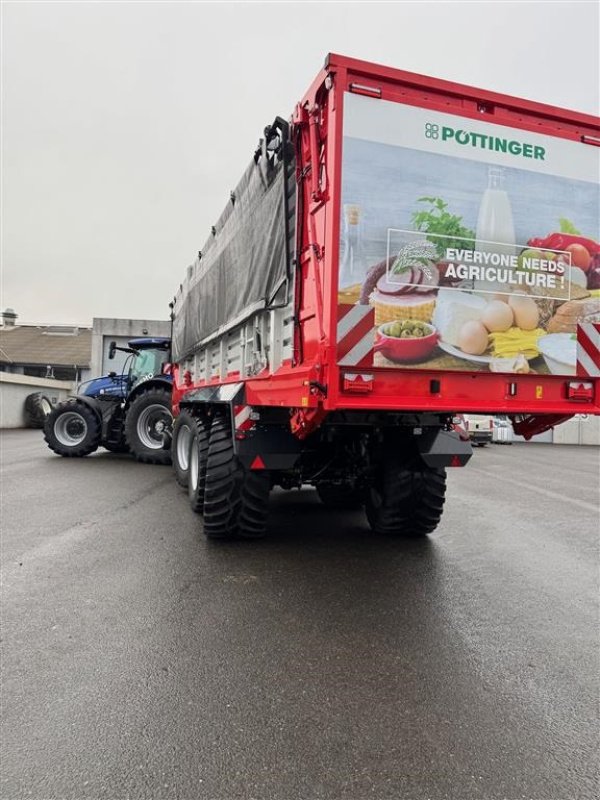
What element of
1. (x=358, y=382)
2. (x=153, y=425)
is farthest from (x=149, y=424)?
(x=358, y=382)

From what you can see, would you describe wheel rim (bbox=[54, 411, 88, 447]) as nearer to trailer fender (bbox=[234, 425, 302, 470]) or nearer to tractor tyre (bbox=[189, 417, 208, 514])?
tractor tyre (bbox=[189, 417, 208, 514])

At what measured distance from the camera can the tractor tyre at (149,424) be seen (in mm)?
11602

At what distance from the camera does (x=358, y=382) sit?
366 centimetres

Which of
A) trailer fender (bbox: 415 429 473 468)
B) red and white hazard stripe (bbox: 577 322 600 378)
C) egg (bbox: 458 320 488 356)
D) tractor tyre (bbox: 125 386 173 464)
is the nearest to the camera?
egg (bbox: 458 320 488 356)

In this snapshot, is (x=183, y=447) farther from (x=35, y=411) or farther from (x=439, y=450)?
(x=35, y=411)

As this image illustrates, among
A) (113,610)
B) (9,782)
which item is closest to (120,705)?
(9,782)

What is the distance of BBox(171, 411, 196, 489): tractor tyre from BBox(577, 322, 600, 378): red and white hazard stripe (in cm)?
486

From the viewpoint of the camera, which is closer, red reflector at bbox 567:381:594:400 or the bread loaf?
the bread loaf

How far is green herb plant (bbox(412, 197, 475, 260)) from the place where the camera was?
12.4 feet

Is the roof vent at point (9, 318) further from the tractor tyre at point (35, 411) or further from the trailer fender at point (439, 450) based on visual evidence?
the trailer fender at point (439, 450)

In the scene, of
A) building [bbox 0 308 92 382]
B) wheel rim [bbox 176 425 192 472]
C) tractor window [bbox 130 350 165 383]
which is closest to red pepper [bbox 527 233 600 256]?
wheel rim [bbox 176 425 192 472]

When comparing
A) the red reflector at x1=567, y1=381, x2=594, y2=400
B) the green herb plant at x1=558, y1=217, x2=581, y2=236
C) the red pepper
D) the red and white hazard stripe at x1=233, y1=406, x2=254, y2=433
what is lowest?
the red and white hazard stripe at x1=233, y1=406, x2=254, y2=433

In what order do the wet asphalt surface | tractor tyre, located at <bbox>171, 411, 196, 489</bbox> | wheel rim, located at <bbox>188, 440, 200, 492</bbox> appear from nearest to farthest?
the wet asphalt surface → wheel rim, located at <bbox>188, 440, 200, 492</bbox> → tractor tyre, located at <bbox>171, 411, 196, 489</bbox>

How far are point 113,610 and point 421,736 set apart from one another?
2.21m
